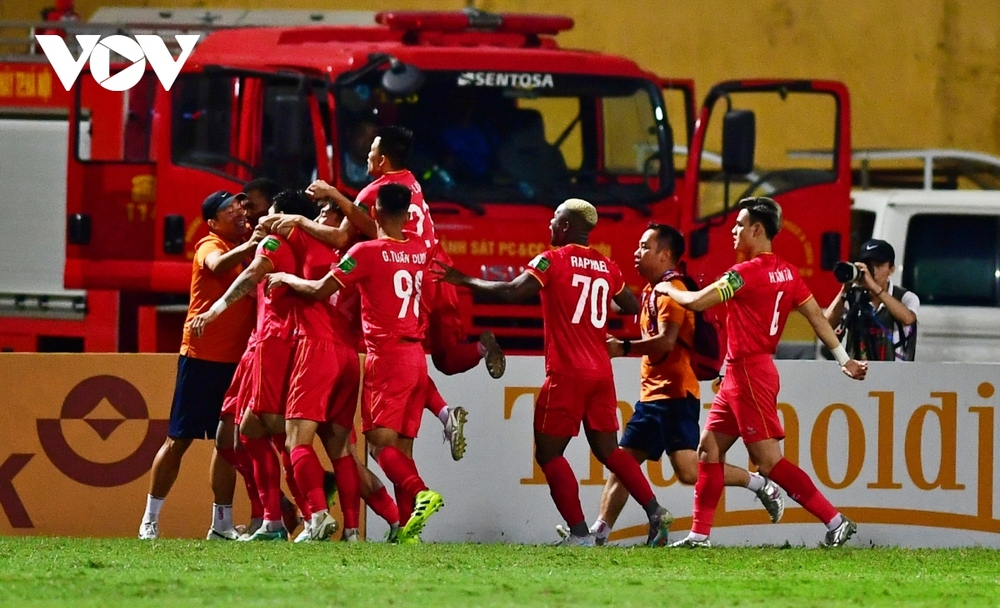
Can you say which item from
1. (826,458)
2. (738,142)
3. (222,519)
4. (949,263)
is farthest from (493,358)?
(949,263)

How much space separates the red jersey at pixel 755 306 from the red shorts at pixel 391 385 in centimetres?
161

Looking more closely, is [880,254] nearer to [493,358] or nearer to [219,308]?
[493,358]

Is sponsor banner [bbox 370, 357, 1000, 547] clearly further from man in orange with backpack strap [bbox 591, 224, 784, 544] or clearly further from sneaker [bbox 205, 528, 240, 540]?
sneaker [bbox 205, 528, 240, 540]

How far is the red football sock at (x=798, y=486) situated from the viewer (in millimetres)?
10352

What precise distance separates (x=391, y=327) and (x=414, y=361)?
8.5 inches

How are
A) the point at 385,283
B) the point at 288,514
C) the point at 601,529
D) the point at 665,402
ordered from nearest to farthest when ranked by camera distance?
the point at 385,283 < the point at 665,402 < the point at 601,529 < the point at 288,514

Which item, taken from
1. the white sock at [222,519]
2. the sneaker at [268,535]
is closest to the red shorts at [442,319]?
the sneaker at [268,535]

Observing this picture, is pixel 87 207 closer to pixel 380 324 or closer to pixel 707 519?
pixel 380 324

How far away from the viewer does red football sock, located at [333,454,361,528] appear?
1031 centimetres

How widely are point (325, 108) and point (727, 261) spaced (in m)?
2.90

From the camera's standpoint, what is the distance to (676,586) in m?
8.50

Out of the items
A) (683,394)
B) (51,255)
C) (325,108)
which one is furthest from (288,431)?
(51,255)

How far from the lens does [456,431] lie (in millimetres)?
10336

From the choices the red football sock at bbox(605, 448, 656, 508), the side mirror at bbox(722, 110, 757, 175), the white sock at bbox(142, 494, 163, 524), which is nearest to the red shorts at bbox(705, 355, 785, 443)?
the red football sock at bbox(605, 448, 656, 508)
